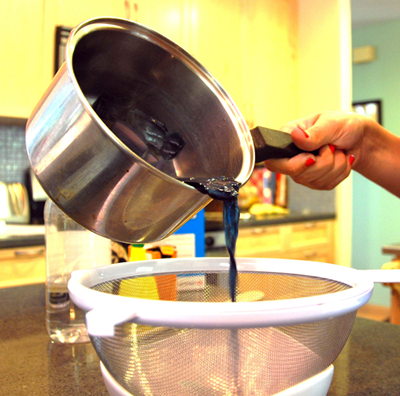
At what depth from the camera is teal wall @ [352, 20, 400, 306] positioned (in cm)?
434

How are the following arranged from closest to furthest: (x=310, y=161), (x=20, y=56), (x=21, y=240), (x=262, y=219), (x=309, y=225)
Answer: (x=310, y=161) → (x=21, y=240) → (x=20, y=56) → (x=262, y=219) → (x=309, y=225)

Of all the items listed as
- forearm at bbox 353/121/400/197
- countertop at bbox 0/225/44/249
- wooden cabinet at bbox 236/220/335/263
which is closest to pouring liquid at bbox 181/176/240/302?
forearm at bbox 353/121/400/197

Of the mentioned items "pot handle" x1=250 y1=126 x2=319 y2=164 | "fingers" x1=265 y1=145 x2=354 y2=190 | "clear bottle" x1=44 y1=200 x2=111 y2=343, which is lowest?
"clear bottle" x1=44 y1=200 x2=111 y2=343

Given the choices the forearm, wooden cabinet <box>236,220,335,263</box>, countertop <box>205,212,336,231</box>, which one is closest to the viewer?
the forearm

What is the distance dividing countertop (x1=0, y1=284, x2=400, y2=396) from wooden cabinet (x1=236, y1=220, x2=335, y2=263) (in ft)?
6.41

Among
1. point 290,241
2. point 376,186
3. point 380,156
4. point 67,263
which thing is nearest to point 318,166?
point 380,156

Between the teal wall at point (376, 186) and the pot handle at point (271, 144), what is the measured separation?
13.0 ft

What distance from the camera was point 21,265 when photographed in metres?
1.97

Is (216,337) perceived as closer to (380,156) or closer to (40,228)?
(380,156)

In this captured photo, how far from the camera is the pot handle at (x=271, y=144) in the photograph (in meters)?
0.69

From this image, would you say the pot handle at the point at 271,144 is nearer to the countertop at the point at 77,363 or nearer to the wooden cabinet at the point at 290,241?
the countertop at the point at 77,363

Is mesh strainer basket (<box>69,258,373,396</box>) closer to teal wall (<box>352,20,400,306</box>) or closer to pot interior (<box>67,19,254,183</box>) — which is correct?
pot interior (<box>67,19,254,183</box>)

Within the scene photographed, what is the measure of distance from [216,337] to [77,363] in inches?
12.4

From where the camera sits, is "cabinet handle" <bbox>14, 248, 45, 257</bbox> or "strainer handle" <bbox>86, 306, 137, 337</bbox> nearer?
"strainer handle" <bbox>86, 306, 137, 337</bbox>
